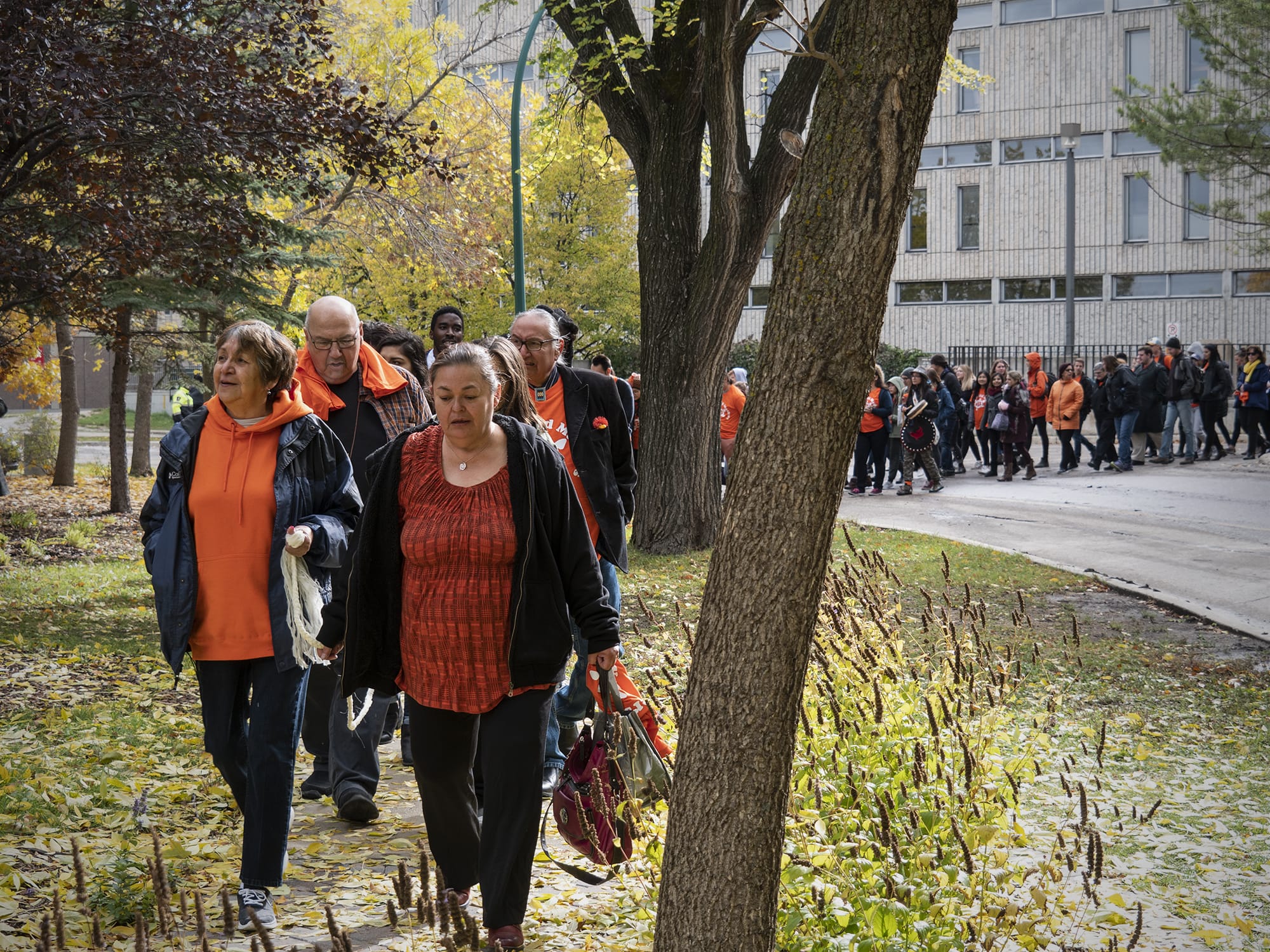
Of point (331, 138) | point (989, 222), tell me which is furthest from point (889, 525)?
point (989, 222)

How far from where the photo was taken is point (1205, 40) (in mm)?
25297

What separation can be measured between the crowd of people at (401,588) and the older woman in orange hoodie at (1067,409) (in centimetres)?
1896

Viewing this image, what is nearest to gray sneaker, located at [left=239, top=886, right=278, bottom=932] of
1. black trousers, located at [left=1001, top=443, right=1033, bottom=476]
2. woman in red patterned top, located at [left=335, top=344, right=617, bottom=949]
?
woman in red patterned top, located at [left=335, top=344, right=617, bottom=949]

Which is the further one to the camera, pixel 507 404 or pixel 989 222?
pixel 989 222

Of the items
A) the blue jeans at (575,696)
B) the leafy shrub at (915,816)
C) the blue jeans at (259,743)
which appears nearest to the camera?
the leafy shrub at (915,816)

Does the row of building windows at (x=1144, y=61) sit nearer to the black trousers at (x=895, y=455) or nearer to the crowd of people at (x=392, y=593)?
the black trousers at (x=895, y=455)

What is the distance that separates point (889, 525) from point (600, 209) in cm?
1745

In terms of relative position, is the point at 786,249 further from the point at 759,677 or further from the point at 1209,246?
the point at 1209,246

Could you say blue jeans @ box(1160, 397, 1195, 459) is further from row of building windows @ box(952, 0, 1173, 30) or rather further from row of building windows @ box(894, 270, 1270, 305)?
row of building windows @ box(952, 0, 1173, 30)

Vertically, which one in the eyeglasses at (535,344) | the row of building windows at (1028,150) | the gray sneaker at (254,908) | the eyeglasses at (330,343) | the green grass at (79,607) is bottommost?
the gray sneaker at (254,908)

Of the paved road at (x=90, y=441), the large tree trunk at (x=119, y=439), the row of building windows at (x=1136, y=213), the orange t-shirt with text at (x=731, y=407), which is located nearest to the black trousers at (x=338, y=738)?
the orange t-shirt with text at (x=731, y=407)

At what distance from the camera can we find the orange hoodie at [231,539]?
4.54 meters

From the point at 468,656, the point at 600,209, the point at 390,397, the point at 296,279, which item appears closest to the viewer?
the point at 468,656

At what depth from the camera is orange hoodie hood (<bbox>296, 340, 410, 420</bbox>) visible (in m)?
5.84
